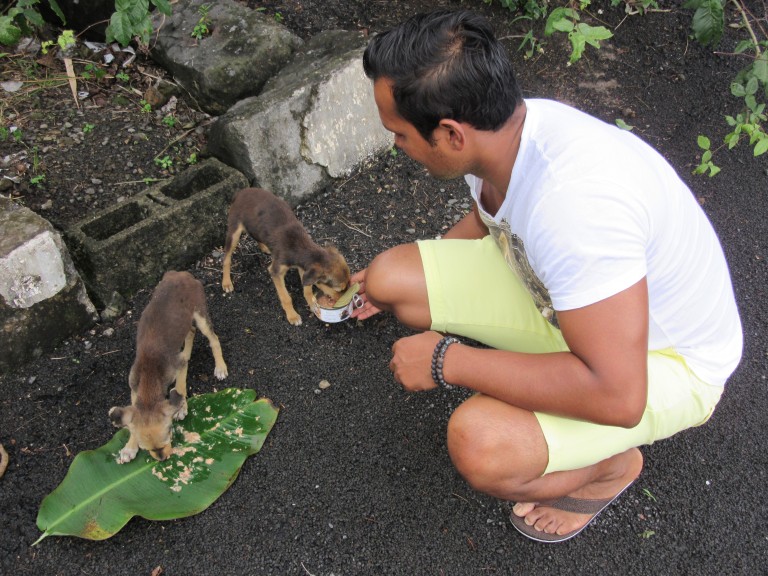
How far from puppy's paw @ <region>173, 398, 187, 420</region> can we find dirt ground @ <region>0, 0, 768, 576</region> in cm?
25

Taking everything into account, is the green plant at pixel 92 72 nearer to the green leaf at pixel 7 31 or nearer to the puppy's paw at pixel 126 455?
the green leaf at pixel 7 31

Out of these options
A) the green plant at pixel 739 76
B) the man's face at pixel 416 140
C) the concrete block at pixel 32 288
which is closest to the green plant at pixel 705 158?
the green plant at pixel 739 76

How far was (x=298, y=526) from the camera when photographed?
2.92 m

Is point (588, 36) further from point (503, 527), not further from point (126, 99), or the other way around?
point (126, 99)

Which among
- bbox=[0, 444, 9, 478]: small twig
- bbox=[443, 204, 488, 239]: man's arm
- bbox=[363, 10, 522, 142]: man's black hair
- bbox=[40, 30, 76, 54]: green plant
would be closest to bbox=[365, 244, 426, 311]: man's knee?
bbox=[443, 204, 488, 239]: man's arm

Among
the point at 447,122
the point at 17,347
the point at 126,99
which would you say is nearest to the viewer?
the point at 447,122

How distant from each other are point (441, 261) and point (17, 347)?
7.63ft

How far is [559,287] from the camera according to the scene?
2.04 meters

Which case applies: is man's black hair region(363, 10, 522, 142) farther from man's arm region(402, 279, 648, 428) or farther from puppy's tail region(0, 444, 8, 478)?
puppy's tail region(0, 444, 8, 478)

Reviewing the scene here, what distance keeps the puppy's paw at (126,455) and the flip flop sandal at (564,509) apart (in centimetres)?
183

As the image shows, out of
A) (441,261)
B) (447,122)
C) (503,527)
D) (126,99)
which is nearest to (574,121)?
(447,122)

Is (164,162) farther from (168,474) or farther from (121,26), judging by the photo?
(168,474)

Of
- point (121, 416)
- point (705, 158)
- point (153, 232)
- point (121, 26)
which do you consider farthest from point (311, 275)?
point (705, 158)

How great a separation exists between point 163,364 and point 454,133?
1.92 m
